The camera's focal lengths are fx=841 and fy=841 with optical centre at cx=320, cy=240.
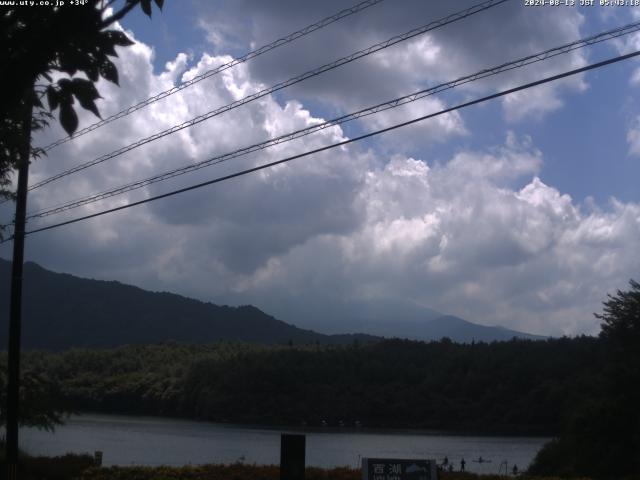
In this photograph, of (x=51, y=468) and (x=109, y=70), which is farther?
(x=51, y=468)

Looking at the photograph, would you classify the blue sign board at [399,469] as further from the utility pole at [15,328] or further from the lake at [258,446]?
the lake at [258,446]

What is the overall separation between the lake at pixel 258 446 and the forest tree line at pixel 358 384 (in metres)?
4.25

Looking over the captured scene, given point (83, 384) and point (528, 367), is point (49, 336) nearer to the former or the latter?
point (83, 384)

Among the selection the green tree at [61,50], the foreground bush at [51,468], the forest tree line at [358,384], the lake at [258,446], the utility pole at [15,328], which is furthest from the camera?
the forest tree line at [358,384]

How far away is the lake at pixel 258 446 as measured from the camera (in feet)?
123

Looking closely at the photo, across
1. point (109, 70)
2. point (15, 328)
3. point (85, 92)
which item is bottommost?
point (15, 328)

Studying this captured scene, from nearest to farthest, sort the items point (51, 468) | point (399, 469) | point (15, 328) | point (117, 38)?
point (117, 38)
point (399, 469)
point (15, 328)
point (51, 468)

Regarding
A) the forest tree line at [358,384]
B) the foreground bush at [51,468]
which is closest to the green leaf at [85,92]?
the foreground bush at [51,468]

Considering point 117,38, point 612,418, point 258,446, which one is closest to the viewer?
point 117,38

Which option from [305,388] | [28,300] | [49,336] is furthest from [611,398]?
[28,300]

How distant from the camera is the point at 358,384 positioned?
78250 millimetres

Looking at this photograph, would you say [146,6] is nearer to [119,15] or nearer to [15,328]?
[119,15]

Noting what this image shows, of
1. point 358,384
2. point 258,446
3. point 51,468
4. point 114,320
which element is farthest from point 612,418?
point 114,320

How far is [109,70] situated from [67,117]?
56 centimetres
